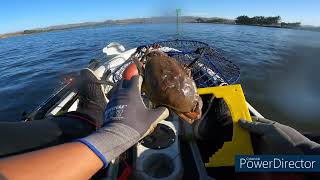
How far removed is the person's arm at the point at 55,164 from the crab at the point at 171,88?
111cm

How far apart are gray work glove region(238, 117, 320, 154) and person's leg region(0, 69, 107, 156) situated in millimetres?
1929

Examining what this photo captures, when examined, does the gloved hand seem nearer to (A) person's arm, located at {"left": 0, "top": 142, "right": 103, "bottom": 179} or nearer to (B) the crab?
(A) person's arm, located at {"left": 0, "top": 142, "right": 103, "bottom": 179}

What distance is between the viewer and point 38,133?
9.75 feet

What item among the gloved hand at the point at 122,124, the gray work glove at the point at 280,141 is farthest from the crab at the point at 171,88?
the gray work glove at the point at 280,141

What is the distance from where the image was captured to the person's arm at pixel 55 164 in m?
1.45

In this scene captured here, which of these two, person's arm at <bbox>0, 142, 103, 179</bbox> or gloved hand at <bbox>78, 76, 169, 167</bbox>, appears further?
gloved hand at <bbox>78, 76, 169, 167</bbox>

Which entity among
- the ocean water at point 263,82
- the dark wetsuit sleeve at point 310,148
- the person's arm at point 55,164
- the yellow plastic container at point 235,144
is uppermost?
the person's arm at point 55,164

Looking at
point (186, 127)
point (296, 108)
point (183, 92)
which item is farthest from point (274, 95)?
point (183, 92)

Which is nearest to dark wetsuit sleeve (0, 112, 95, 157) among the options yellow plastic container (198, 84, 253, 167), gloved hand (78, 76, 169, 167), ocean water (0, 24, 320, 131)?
gloved hand (78, 76, 169, 167)

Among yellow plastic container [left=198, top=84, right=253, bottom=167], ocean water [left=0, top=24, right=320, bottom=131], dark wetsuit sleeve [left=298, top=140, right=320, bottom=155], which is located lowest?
ocean water [left=0, top=24, right=320, bottom=131]

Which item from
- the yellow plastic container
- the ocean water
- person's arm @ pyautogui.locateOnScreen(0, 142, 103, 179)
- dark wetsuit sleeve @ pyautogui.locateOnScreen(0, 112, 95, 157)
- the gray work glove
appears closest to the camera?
person's arm @ pyautogui.locateOnScreen(0, 142, 103, 179)

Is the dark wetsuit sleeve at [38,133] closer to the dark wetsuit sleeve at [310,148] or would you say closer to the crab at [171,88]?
the crab at [171,88]

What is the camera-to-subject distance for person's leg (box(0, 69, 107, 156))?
2.73 metres

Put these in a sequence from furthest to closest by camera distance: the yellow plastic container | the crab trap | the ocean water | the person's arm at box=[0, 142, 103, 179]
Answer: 1. the ocean water
2. the crab trap
3. the yellow plastic container
4. the person's arm at box=[0, 142, 103, 179]
